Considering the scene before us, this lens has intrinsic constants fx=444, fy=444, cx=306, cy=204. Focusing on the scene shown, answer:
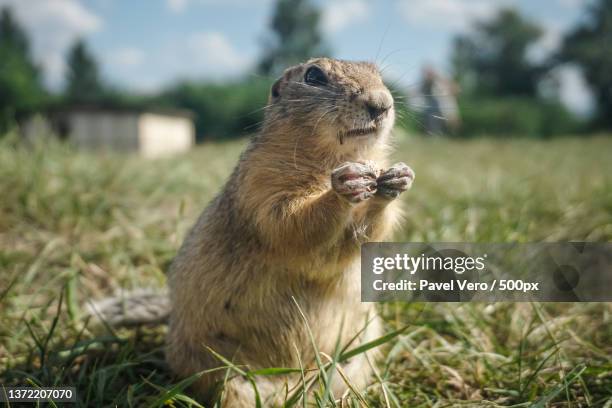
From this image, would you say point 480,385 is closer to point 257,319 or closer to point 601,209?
point 257,319

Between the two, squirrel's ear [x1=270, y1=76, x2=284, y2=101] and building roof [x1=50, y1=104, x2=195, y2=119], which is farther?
building roof [x1=50, y1=104, x2=195, y2=119]

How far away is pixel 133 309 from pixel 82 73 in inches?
2339

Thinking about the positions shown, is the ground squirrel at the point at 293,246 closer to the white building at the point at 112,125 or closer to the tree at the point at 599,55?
the white building at the point at 112,125

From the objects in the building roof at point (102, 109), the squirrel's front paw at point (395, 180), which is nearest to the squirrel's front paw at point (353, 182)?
the squirrel's front paw at point (395, 180)

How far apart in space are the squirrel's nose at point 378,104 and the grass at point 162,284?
1.04 meters

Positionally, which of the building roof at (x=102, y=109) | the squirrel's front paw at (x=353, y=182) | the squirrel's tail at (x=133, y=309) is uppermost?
the building roof at (x=102, y=109)

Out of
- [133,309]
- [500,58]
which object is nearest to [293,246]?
[133,309]

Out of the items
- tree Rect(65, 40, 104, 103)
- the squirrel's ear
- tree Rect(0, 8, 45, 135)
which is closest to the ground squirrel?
the squirrel's ear

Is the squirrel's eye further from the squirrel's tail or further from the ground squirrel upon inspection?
the squirrel's tail

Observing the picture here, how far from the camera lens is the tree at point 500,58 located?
144ft

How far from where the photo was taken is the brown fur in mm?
2094

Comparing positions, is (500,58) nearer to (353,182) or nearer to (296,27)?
(296,27)

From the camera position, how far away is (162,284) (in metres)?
3.52

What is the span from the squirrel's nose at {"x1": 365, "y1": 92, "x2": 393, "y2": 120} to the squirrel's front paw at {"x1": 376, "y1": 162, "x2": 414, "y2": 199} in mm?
322
